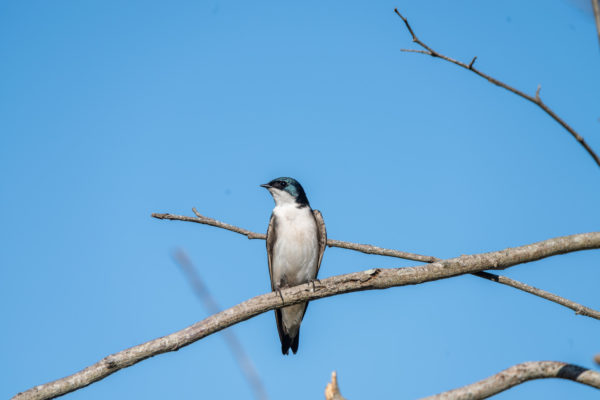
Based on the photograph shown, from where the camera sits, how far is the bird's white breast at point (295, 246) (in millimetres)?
8969

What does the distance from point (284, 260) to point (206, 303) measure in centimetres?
532

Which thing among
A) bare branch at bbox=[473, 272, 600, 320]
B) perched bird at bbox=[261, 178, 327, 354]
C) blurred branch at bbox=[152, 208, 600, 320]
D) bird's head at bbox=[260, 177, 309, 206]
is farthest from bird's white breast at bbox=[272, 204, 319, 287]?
bare branch at bbox=[473, 272, 600, 320]

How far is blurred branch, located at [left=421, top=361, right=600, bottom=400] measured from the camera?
394 centimetres

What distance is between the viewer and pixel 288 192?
9578 millimetres

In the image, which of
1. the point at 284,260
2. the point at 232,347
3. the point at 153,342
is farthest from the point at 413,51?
the point at 284,260

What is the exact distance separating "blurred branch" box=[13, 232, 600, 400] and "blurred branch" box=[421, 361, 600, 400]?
1.23m

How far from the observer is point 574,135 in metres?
3.91

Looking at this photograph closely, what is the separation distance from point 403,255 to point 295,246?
2730 mm

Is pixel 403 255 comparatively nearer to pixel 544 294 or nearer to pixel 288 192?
pixel 544 294

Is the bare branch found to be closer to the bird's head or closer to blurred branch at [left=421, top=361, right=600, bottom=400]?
blurred branch at [left=421, top=361, right=600, bottom=400]

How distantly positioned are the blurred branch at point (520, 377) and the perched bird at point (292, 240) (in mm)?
5013

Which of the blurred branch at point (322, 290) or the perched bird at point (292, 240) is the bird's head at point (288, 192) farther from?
the blurred branch at point (322, 290)

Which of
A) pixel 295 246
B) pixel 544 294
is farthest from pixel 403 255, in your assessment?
pixel 295 246

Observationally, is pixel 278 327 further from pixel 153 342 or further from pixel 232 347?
pixel 232 347
